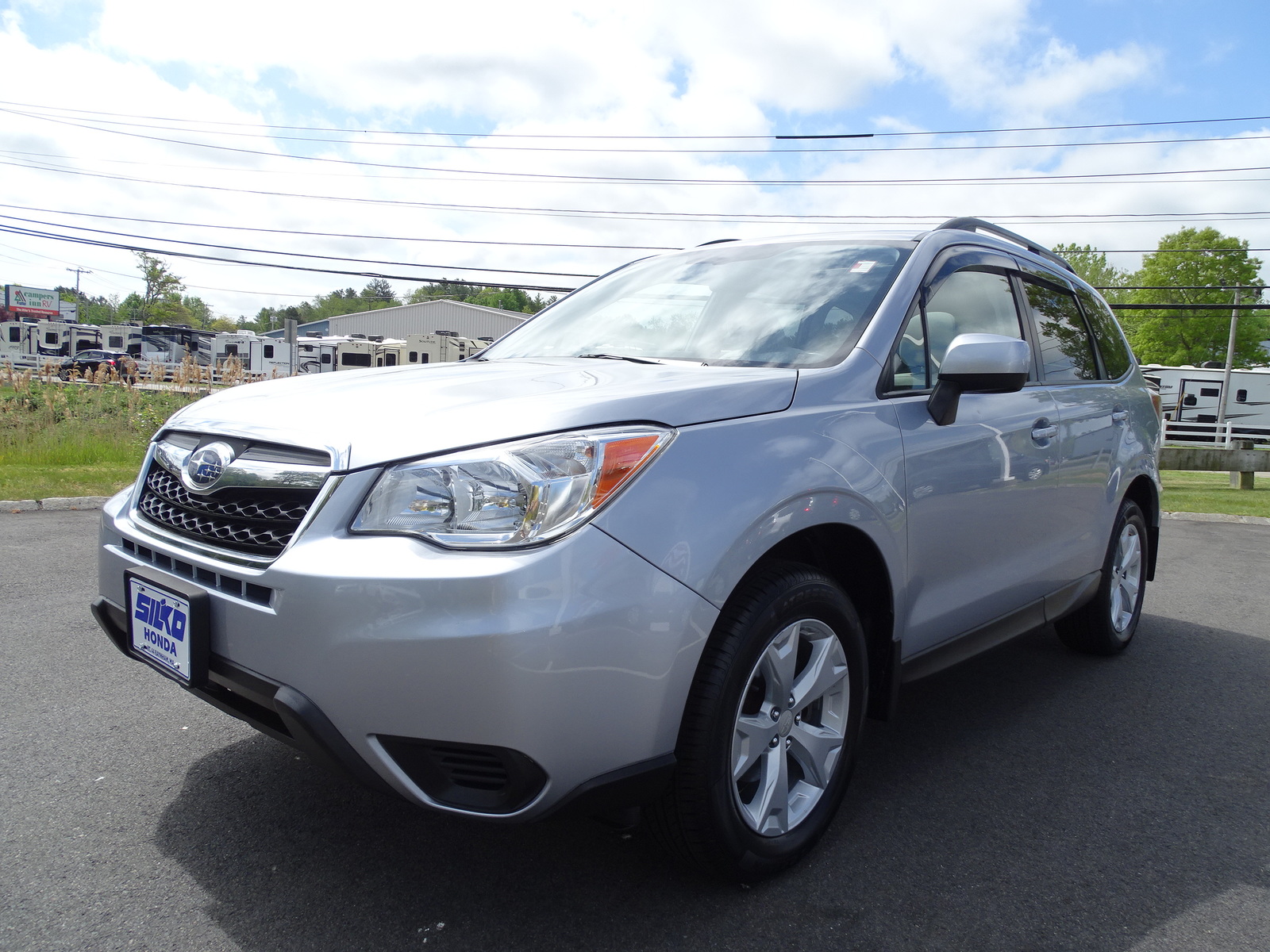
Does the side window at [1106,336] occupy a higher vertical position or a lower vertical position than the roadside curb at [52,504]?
higher

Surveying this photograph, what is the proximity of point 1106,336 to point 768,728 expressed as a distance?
3.21 meters

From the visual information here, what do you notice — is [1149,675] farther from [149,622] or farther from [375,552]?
[149,622]

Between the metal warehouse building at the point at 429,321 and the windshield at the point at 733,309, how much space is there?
66714 millimetres

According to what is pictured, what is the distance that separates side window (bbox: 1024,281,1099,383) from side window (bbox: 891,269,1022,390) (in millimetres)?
218

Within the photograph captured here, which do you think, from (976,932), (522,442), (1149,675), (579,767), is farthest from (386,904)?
(1149,675)

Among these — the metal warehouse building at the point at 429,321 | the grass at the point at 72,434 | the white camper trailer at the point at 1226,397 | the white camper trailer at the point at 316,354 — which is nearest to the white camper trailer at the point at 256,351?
the white camper trailer at the point at 316,354

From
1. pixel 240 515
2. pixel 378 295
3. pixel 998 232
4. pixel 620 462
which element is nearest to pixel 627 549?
pixel 620 462

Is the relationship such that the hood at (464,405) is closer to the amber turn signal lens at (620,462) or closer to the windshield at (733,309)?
the amber turn signal lens at (620,462)

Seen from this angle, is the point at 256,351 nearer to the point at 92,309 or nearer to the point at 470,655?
the point at 470,655

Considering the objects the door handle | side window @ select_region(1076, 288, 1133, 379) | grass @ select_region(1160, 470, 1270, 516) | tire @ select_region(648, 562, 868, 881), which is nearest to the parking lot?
tire @ select_region(648, 562, 868, 881)

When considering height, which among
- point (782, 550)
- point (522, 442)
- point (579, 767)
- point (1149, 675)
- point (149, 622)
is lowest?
point (1149, 675)

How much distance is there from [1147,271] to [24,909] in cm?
6349

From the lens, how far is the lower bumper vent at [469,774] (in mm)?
1887

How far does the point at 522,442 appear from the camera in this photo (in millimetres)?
1991
